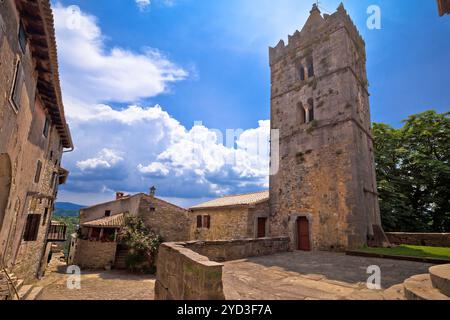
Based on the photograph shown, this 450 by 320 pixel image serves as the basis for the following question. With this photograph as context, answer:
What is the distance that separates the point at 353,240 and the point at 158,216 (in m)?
16.8

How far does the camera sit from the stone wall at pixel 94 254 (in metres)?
19.8

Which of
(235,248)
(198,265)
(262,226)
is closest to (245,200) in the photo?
(262,226)

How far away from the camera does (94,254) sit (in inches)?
786

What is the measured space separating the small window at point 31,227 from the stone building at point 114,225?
29.9 feet

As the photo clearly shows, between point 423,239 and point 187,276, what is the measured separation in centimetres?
1506

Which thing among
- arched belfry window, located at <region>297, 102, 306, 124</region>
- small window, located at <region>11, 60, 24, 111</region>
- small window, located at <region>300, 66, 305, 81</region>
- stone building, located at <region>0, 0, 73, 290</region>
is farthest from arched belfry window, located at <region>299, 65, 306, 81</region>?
small window, located at <region>11, 60, 24, 111</region>

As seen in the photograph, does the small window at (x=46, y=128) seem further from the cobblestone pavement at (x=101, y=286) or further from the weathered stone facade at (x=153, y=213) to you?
the weathered stone facade at (x=153, y=213)

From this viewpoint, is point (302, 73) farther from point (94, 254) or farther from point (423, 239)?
point (94, 254)

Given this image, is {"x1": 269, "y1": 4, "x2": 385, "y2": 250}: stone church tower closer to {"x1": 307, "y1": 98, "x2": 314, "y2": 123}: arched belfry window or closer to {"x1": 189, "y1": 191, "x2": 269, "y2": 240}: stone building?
{"x1": 307, "y1": 98, "x2": 314, "y2": 123}: arched belfry window

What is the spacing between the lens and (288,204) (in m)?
15.6

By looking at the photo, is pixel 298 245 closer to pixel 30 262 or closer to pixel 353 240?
pixel 353 240

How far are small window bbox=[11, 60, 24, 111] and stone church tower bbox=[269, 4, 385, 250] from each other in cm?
1398

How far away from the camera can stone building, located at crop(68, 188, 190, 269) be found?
1998cm
